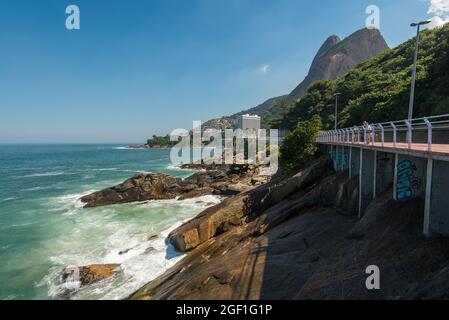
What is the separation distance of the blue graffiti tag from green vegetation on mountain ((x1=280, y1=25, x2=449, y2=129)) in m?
20.4

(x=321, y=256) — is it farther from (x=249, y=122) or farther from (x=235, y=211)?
(x=249, y=122)

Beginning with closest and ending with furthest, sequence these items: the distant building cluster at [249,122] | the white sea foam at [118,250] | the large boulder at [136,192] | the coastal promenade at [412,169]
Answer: the coastal promenade at [412,169] < the white sea foam at [118,250] < the large boulder at [136,192] < the distant building cluster at [249,122]

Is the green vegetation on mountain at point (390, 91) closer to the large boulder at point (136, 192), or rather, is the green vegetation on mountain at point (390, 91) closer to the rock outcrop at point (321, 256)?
the rock outcrop at point (321, 256)

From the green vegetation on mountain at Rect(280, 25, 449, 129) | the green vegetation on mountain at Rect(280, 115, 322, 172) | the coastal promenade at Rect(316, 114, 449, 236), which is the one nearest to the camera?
the coastal promenade at Rect(316, 114, 449, 236)

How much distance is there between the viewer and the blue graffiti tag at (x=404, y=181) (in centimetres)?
1132

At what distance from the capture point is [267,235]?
15703 millimetres

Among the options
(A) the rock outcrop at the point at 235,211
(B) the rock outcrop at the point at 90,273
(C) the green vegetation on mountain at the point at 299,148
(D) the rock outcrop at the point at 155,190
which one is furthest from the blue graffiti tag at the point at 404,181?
(D) the rock outcrop at the point at 155,190

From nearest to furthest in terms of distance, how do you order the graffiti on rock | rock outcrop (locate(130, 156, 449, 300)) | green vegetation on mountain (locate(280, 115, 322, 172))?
rock outcrop (locate(130, 156, 449, 300)) → the graffiti on rock → green vegetation on mountain (locate(280, 115, 322, 172))

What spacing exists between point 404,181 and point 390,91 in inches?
1461

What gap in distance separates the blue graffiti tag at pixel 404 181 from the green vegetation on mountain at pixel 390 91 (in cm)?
2042

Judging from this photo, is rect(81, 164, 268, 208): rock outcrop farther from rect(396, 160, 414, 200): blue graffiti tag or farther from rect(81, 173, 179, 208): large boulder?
rect(396, 160, 414, 200): blue graffiti tag

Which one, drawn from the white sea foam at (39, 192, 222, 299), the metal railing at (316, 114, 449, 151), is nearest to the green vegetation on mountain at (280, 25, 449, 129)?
the metal railing at (316, 114, 449, 151)

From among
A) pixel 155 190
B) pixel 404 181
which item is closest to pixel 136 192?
pixel 155 190

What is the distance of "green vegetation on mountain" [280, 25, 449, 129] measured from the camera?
32.7 metres
